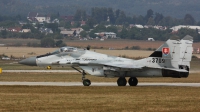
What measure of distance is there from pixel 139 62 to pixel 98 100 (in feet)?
32.6

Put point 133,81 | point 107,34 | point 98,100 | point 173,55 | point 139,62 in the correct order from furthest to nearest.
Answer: point 107,34
point 133,81
point 139,62
point 173,55
point 98,100

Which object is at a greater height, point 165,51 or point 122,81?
point 165,51

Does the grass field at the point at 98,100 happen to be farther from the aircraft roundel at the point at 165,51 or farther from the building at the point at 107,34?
the building at the point at 107,34

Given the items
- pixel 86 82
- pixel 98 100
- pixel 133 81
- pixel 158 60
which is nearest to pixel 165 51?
pixel 158 60

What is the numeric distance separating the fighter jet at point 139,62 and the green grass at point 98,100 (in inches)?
145

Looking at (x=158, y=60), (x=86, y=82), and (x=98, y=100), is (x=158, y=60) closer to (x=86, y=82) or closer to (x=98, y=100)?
(x=86, y=82)

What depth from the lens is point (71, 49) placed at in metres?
36.2

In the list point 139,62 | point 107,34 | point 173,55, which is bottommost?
point 139,62

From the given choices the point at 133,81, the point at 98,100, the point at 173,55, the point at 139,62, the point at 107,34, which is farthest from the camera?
the point at 107,34

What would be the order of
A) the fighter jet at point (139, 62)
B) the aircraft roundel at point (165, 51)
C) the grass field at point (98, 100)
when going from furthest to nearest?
the aircraft roundel at point (165, 51), the fighter jet at point (139, 62), the grass field at point (98, 100)

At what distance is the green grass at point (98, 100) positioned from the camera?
23.2m

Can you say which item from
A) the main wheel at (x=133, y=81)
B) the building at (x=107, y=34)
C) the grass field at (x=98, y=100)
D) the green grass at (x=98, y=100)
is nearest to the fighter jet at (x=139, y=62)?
the main wheel at (x=133, y=81)

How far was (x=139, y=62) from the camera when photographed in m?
35.3

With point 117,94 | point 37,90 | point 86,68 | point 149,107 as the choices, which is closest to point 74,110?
point 149,107
